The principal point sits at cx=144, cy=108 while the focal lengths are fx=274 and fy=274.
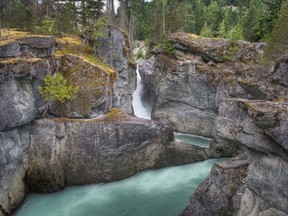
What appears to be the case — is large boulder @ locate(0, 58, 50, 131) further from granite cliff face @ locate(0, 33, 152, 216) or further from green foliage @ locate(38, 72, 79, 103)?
green foliage @ locate(38, 72, 79, 103)

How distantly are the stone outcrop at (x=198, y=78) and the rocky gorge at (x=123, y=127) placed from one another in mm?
135

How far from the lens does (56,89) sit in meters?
23.6

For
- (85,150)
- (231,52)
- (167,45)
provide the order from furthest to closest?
(167,45), (231,52), (85,150)

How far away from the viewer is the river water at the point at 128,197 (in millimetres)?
20609

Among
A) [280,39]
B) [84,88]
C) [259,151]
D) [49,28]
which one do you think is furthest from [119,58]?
[259,151]

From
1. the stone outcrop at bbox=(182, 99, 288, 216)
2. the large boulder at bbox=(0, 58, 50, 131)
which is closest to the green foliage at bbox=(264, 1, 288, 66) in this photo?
the stone outcrop at bbox=(182, 99, 288, 216)

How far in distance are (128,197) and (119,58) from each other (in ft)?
54.7

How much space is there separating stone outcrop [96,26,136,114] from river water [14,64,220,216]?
8714mm

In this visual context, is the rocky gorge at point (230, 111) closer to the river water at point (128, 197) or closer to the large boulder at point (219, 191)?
the large boulder at point (219, 191)

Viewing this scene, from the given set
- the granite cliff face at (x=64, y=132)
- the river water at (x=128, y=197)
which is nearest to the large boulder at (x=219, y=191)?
the river water at (x=128, y=197)

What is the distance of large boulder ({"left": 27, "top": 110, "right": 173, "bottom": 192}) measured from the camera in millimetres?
23031

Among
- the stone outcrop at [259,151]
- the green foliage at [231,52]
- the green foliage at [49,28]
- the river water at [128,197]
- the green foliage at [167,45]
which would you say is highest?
the green foliage at [49,28]

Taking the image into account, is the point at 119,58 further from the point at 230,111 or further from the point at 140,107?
the point at 230,111

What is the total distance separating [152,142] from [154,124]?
169cm
